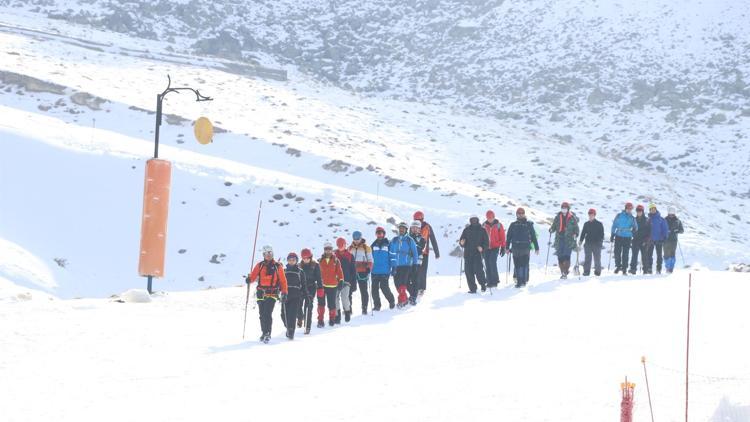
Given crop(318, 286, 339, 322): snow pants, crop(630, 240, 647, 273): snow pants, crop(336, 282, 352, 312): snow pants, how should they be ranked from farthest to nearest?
1. crop(630, 240, 647, 273): snow pants
2. crop(336, 282, 352, 312): snow pants
3. crop(318, 286, 339, 322): snow pants

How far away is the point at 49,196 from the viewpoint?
91.6 feet

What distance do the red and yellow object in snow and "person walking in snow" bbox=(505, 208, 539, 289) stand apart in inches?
281

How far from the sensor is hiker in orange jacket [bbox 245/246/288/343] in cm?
1445

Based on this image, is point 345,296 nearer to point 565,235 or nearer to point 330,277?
point 330,277

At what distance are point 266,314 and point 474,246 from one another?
231 inches

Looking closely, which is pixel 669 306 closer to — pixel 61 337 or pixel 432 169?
pixel 61 337

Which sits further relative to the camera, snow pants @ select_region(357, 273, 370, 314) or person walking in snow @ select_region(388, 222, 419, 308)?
person walking in snow @ select_region(388, 222, 419, 308)

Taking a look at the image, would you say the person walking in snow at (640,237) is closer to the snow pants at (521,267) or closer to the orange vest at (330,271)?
the snow pants at (521,267)

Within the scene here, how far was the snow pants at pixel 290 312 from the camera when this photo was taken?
579 inches

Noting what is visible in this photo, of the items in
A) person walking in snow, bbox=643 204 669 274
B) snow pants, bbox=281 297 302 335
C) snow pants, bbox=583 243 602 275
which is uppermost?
person walking in snow, bbox=643 204 669 274

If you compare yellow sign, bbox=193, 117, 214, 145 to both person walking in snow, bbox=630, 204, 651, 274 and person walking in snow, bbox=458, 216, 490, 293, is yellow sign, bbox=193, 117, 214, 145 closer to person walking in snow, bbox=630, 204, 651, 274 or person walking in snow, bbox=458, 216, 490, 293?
person walking in snow, bbox=458, 216, 490, 293

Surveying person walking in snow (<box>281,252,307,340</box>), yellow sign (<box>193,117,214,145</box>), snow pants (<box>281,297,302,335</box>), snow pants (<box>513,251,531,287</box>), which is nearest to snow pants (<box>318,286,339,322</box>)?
person walking in snow (<box>281,252,307,340</box>)

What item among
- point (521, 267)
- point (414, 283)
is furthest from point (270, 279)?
point (521, 267)

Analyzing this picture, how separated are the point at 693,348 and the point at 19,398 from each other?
8.62m
